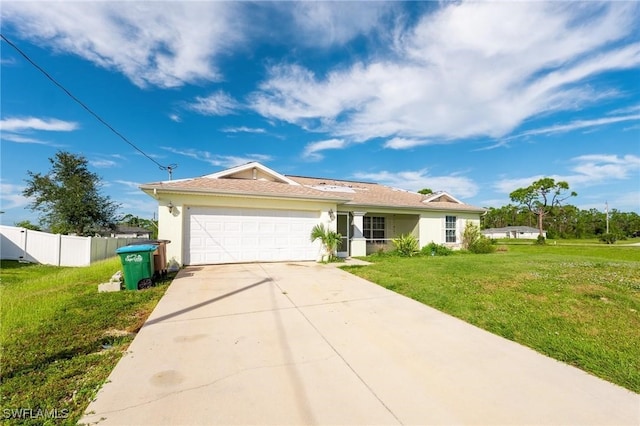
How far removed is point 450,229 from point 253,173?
40.0 feet

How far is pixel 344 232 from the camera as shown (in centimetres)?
1522

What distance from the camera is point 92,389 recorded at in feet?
8.96

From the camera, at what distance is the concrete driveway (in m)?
2.39

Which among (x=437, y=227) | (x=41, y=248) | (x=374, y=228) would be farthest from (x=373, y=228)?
(x=41, y=248)

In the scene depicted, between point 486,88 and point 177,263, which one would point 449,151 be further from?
point 177,263

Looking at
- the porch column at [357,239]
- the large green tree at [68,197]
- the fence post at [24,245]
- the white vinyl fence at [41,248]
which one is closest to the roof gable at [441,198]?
the porch column at [357,239]

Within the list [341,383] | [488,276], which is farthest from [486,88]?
[341,383]

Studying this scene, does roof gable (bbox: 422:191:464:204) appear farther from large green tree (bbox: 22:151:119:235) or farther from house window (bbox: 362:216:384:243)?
large green tree (bbox: 22:151:119:235)

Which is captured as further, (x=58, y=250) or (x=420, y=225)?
(x=420, y=225)

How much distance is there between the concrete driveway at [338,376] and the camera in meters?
2.39

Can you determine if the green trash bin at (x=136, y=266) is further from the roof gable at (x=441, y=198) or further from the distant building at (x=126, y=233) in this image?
the distant building at (x=126, y=233)

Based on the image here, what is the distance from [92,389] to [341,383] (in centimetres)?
245

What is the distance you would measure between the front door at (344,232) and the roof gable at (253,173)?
3.42 meters

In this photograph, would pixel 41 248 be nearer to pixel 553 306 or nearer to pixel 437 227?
pixel 553 306
